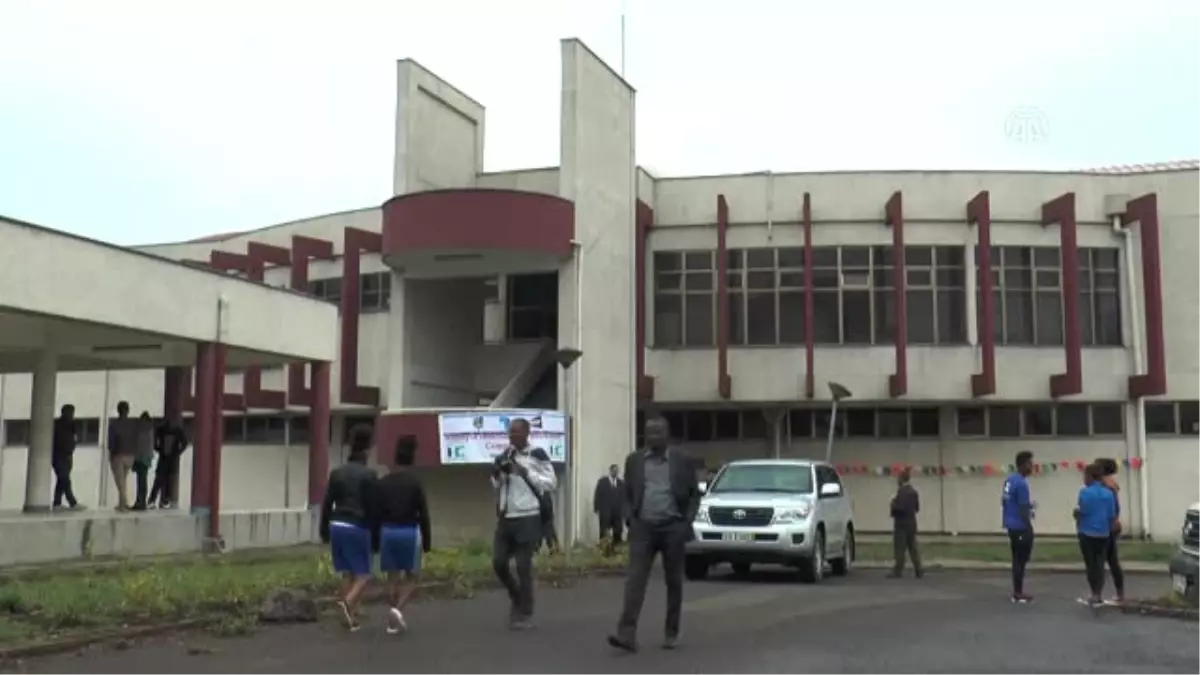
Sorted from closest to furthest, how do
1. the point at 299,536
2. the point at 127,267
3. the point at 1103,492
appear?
1. the point at 1103,492
2. the point at 127,267
3. the point at 299,536

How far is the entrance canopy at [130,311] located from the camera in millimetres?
18000

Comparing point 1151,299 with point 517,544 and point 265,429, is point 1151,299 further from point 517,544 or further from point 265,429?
point 265,429

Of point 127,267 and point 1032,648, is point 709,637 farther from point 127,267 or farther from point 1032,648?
point 127,267

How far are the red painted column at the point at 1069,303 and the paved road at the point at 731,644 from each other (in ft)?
54.7

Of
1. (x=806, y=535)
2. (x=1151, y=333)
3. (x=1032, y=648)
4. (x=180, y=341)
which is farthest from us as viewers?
(x=1151, y=333)

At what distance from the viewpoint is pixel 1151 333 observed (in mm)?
31766

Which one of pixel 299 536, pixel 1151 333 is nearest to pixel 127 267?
pixel 299 536

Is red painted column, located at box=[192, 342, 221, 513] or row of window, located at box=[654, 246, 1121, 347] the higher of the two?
row of window, located at box=[654, 246, 1121, 347]

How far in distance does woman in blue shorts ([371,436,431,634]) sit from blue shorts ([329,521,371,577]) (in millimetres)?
143

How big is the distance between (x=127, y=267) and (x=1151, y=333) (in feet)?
79.1

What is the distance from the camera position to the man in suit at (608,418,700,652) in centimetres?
1071

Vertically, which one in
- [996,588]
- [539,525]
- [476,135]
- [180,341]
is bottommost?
[996,588]

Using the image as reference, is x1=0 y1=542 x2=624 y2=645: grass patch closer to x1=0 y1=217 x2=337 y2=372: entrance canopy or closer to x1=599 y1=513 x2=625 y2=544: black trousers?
x1=0 y1=217 x2=337 y2=372: entrance canopy

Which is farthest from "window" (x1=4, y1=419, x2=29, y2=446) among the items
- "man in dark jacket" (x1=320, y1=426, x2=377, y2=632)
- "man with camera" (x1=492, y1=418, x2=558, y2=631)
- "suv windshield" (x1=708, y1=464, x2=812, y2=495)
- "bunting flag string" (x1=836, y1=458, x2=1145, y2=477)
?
"man with camera" (x1=492, y1=418, x2=558, y2=631)
